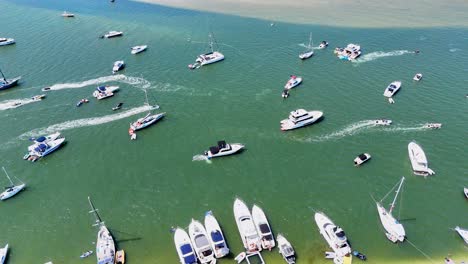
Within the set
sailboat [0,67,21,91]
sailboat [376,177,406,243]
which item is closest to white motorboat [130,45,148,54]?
sailboat [0,67,21,91]

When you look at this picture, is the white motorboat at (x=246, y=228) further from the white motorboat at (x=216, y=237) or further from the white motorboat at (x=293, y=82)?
the white motorboat at (x=293, y=82)

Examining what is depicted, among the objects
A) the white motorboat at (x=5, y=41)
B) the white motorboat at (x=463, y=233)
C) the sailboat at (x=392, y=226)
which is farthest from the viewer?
the white motorboat at (x=5, y=41)

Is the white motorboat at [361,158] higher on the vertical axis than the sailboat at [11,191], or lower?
higher

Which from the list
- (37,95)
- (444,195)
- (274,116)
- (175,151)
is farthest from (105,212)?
(444,195)

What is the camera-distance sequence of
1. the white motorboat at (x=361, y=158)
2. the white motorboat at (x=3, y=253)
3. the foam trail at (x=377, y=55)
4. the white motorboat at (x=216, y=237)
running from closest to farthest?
the white motorboat at (x=216, y=237)
the white motorboat at (x=3, y=253)
the white motorboat at (x=361, y=158)
the foam trail at (x=377, y=55)

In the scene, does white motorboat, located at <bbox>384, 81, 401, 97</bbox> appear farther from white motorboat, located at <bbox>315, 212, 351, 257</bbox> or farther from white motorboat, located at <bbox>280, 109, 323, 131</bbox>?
white motorboat, located at <bbox>315, 212, 351, 257</bbox>

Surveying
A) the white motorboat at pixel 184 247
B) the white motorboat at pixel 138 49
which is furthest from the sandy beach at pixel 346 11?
the white motorboat at pixel 184 247

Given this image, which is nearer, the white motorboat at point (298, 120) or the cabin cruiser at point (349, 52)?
the white motorboat at point (298, 120)

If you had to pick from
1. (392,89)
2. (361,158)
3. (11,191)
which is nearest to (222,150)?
(361,158)
